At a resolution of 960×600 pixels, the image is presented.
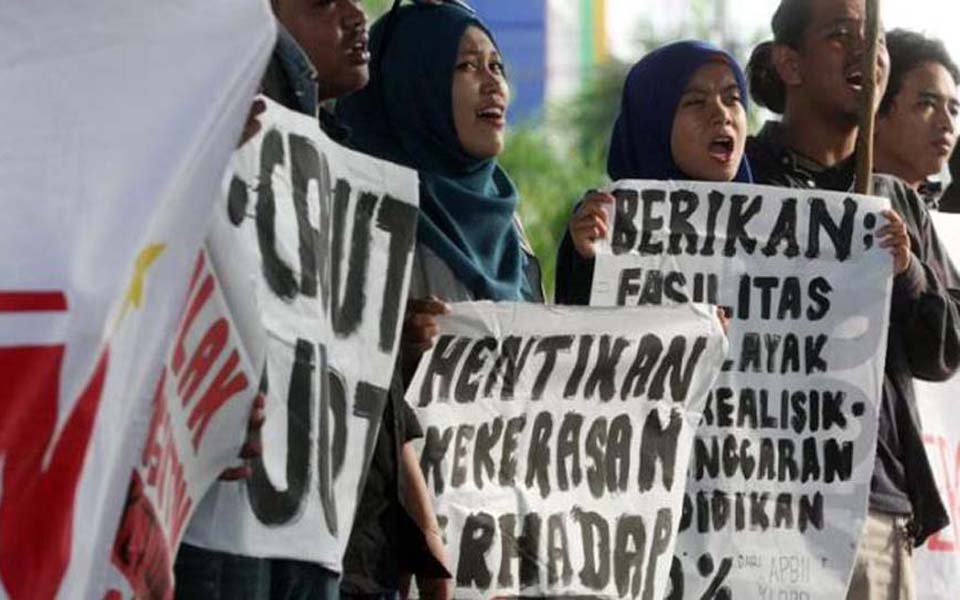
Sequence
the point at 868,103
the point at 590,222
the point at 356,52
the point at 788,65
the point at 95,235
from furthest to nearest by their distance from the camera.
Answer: the point at 788,65 → the point at 868,103 → the point at 590,222 → the point at 356,52 → the point at 95,235

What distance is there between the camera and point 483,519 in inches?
242

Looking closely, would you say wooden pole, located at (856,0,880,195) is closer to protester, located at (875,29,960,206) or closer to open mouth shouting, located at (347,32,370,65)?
A: protester, located at (875,29,960,206)

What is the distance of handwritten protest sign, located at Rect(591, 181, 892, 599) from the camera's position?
6.75m

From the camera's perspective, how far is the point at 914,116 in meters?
7.77

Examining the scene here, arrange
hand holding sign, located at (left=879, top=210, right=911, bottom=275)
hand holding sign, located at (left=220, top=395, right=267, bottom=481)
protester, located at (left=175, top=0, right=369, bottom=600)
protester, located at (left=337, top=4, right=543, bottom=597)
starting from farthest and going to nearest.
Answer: hand holding sign, located at (left=879, top=210, right=911, bottom=275), protester, located at (left=337, top=4, right=543, bottom=597), protester, located at (left=175, top=0, right=369, bottom=600), hand holding sign, located at (left=220, top=395, right=267, bottom=481)

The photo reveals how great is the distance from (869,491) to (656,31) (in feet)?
117

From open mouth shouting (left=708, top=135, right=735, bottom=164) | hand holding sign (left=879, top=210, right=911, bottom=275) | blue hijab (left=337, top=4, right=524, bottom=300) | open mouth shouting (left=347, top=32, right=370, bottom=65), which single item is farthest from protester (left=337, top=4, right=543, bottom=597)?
hand holding sign (left=879, top=210, right=911, bottom=275)

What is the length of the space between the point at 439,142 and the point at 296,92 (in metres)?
1.03

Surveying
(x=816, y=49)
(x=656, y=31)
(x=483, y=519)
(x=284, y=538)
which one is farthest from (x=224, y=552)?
(x=656, y=31)

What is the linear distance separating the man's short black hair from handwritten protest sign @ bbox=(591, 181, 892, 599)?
966 millimetres

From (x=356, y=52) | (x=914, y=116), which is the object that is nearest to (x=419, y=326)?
(x=356, y=52)

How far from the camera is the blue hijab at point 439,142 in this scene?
20.2 feet

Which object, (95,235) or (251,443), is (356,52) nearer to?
(251,443)

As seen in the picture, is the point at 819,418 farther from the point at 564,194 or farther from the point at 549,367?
the point at 564,194
